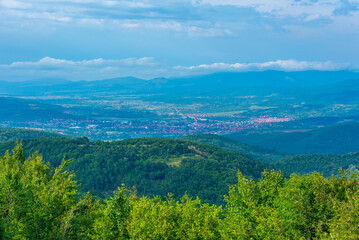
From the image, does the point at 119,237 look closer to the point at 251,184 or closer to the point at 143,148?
the point at 251,184

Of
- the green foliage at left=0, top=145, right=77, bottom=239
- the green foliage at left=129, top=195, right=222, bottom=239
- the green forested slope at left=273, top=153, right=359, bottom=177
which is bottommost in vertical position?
the green forested slope at left=273, top=153, right=359, bottom=177

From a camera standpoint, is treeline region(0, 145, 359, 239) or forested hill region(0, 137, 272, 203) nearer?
treeline region(0, 145, 359, 239)

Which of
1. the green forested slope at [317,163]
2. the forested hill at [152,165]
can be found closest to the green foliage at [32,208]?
the forested hill at [152,165]

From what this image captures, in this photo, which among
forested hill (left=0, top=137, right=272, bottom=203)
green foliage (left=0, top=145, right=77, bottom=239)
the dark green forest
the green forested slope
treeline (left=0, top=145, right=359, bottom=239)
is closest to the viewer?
green foliage (left=0, top=145, right=77, bottom=239)

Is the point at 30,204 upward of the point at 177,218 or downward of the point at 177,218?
upward

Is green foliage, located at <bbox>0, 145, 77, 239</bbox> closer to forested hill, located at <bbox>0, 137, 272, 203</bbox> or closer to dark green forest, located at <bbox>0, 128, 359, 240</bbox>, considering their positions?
dark green forest, located at <bbox>0, 128, 359, 240</bbox>

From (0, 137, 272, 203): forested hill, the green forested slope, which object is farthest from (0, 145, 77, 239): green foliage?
the green forested slope

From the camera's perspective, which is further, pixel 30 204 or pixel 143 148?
pixel 143 148

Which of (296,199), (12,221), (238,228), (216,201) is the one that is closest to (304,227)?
(296,199)
